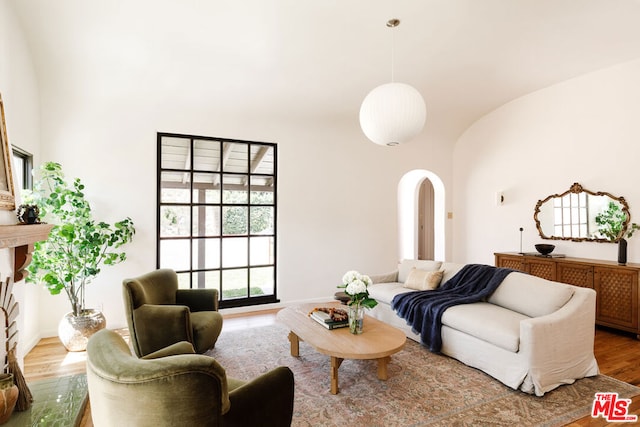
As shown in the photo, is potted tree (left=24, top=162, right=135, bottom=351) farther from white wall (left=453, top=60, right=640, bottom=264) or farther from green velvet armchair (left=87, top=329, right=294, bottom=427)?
white wall (left=453, top=60, right=640, bottom=264)

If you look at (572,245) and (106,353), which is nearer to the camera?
(106,353)

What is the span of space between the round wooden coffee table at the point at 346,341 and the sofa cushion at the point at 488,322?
0.62 metres

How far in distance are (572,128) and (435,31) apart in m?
2.81

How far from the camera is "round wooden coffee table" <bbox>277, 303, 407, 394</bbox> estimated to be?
2.47 meters

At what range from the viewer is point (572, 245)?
477 centimetres

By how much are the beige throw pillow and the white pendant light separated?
203 centimetres

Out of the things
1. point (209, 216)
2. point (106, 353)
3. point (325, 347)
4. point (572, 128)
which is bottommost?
point (325, 347)

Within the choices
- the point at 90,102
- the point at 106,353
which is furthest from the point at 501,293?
the point at 90,102

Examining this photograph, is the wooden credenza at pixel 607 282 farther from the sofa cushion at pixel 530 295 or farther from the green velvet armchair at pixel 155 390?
the green velvet armchair at pixel 155 390

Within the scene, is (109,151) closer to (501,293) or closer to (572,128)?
(501,293)

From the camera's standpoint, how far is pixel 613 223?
4.25 m

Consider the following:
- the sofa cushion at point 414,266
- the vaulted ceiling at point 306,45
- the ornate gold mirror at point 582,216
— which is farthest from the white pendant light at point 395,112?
the ornate gold mirror at point 582,216

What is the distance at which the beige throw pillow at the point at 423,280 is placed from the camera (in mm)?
3968

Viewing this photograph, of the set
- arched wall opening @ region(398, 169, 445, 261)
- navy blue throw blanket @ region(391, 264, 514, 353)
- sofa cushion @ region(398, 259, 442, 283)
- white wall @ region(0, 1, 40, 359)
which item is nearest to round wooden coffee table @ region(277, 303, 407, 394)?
navy blue throw blanket @ region(391, 264, 514, 353)
